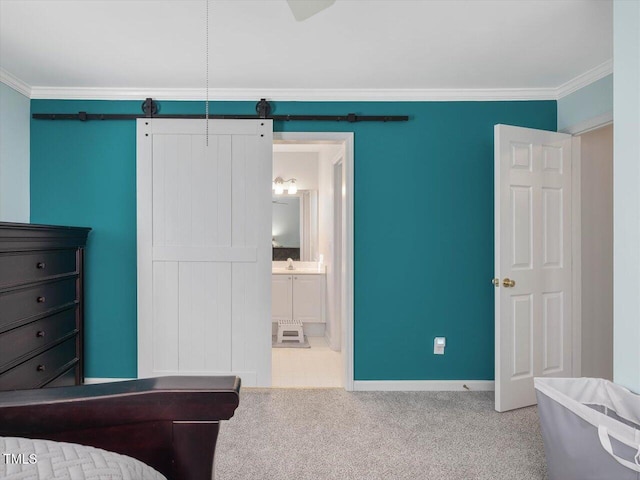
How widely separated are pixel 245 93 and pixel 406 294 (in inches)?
81.6

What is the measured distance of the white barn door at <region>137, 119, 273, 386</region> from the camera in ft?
11.1

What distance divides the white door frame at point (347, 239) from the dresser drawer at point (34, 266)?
5.86 ft

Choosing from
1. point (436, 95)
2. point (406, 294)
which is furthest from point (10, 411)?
point (436, 95)

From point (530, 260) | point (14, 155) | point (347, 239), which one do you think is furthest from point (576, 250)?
point (14, 155)

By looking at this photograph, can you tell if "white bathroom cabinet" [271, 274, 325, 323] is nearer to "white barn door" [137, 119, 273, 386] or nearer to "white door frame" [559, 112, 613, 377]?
"white barn door" [137, 119, 273, 386]

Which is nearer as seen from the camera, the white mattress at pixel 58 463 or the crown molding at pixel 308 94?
the white mattress at pixel 58 463

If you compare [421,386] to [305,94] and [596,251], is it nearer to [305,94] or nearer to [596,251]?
[596,251]

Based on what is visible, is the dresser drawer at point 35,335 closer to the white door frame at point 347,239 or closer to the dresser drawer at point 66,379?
the dresser drawer at point 66,379

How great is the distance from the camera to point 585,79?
10.4 ft

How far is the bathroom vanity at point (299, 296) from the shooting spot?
522cm

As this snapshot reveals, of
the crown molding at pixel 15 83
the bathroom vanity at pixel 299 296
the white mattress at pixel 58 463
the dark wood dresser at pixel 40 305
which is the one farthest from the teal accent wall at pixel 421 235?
the white mattress at pixel 58 463

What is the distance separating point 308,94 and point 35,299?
7.83 ft

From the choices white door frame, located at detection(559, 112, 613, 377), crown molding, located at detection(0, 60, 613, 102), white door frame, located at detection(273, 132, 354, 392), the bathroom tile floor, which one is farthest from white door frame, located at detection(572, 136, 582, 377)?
the bathroom tile floor

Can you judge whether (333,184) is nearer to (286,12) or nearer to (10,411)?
(286,12)
